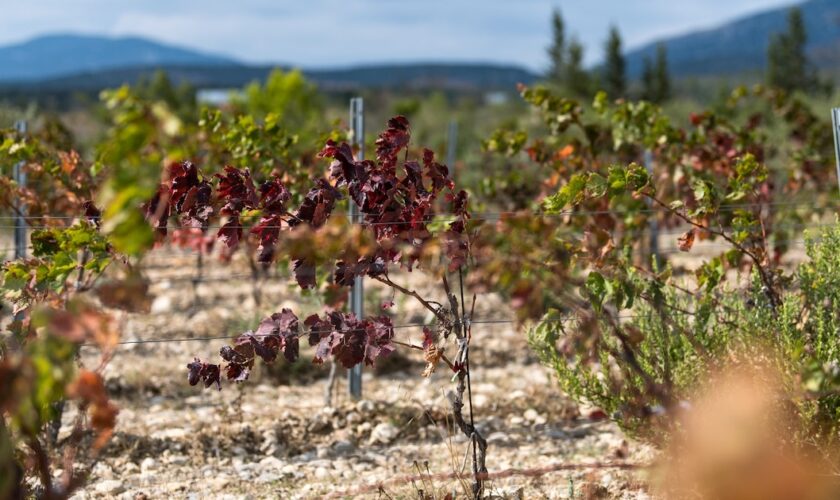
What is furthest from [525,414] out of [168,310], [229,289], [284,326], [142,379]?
[229,289]

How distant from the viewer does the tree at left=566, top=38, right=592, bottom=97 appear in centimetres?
3996

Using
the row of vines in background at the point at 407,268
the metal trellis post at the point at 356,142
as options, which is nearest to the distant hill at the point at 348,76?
the metal trellis post at the point at 356,142

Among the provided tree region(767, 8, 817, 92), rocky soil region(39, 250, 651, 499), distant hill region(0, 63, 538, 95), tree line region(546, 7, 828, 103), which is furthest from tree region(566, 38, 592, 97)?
distant hill region(0, 63, 538, 95)

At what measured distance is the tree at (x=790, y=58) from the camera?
4488 cm

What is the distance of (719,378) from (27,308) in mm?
2221

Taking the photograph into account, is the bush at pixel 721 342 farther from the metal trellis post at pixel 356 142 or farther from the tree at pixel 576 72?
the tree at pixel 576 72

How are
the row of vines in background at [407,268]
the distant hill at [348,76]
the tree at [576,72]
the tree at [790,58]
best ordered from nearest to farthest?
1. the row of vines in background at [407,268]
2. the tree at [576,72]
3. the tree at [790,58]
4. the distant hill at [348,76]

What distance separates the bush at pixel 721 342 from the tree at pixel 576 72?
37898mm

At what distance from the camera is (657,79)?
4153cm

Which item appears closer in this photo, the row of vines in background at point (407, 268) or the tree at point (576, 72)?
the row of vines in background at point (407, 268)

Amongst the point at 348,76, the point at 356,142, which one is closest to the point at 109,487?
the point at 356,142

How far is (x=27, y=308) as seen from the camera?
285cm

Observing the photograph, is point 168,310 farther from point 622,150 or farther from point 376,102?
point 376,102

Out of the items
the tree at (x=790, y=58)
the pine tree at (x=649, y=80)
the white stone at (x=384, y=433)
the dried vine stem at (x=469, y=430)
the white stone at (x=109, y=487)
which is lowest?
the white stone at (x=384, y=433)
